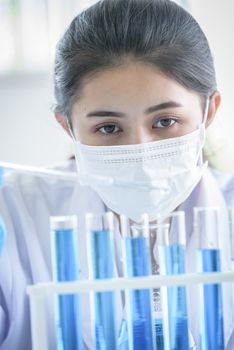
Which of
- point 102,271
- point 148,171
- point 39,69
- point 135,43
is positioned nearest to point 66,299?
point 102,271

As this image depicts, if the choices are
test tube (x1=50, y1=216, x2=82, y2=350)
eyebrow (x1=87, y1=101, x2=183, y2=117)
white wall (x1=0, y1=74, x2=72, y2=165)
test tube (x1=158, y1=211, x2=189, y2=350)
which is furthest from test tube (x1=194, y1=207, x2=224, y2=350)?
white wall (x1=0, y1=74, x2=72, y2=165)

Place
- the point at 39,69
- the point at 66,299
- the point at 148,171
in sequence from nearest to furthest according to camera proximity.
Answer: the point at 66,299, the point at 148,171, the point at 39,69

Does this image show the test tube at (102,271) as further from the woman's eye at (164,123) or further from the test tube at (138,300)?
the woman's eye at (164,123)

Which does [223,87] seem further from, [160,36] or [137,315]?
[137,315]

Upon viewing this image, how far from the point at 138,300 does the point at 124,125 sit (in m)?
0.44

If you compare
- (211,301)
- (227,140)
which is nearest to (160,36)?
(211,301)

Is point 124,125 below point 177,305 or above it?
above

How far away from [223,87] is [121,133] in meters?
1.22

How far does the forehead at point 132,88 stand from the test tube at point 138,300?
395mm

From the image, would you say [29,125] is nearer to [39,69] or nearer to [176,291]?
[39,69]

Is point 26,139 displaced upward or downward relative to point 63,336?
upward

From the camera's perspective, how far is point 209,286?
774 millimetres

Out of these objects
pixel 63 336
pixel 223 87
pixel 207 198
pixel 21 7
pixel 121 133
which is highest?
pixel 21 7

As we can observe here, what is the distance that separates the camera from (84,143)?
4.00 ft
